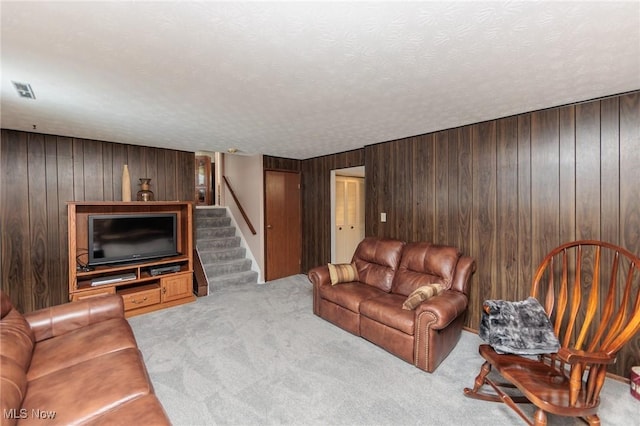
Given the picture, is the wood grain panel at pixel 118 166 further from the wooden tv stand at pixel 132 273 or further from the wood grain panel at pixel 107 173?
the wooden tv stand at pixel 132 273

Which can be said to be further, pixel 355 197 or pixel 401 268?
pixel 355 197

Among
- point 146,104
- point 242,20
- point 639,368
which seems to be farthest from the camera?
point 146,104

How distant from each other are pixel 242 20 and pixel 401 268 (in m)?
2.85

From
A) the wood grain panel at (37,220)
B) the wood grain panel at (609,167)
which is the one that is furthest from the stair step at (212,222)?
the wood grain panel at (609,167)

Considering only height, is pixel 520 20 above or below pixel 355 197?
above

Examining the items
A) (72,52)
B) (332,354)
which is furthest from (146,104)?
(332,354)

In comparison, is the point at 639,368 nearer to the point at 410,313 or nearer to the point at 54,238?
the point at 410,313

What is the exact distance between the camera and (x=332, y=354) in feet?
8.28

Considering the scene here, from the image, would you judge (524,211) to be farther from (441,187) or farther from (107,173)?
(107,173)

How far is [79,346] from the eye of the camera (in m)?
1.77

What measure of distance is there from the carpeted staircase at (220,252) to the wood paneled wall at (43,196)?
158 centimetres

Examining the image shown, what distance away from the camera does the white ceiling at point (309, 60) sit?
1265 millimetres

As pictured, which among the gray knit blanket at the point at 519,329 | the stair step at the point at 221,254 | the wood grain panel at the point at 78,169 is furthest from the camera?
the stair step at the point at 221,254

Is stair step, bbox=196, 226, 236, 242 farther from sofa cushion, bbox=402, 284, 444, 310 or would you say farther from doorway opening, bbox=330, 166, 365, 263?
sofa cushion, bbox=402, 284, 444, 310
